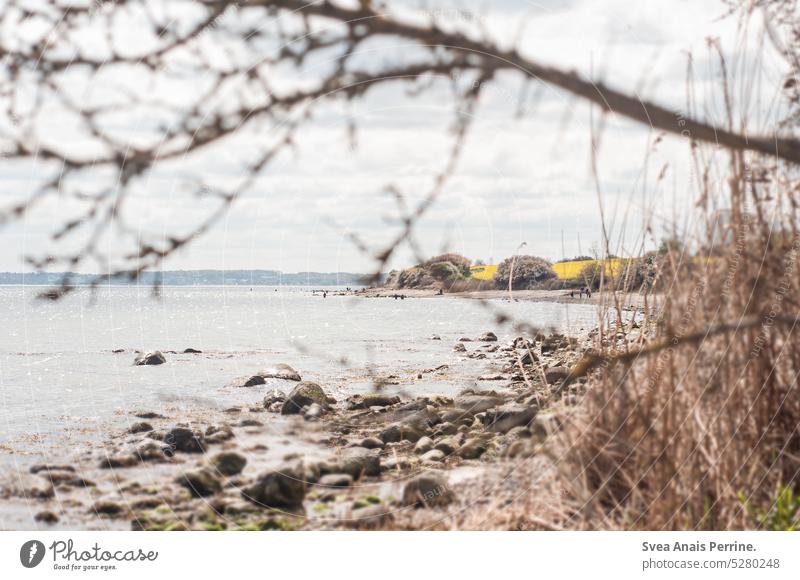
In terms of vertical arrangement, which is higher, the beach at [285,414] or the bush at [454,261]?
the bush at [454,261]

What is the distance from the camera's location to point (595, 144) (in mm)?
2133

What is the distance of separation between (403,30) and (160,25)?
30.2 inches

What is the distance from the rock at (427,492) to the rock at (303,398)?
37.1 inches

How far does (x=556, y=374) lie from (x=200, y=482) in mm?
1378

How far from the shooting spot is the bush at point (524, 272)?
2.52 m

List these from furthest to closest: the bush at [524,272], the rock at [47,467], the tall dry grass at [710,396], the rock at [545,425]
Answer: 1. the bush at [524,272]
2. the rock at [47,467]
3. the rock at [545,425]
4. the tall dry grass at [710,396]

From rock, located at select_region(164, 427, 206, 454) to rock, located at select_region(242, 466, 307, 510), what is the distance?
15.6 inches

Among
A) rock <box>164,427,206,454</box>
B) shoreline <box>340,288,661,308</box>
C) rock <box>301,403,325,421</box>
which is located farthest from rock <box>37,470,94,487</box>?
shoreline <box>340,288,661,308</box>

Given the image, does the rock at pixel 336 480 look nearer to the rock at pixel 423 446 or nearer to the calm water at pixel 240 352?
the rock at pixel 423 446

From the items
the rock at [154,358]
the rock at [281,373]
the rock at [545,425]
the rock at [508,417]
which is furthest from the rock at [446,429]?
the rock at [154,358]

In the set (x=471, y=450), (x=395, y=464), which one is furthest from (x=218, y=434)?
(x=471, y=450)

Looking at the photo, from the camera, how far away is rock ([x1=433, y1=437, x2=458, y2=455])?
2523 mm

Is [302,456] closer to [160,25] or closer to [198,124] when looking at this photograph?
[198,124]

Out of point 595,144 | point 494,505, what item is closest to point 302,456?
point 494,505
